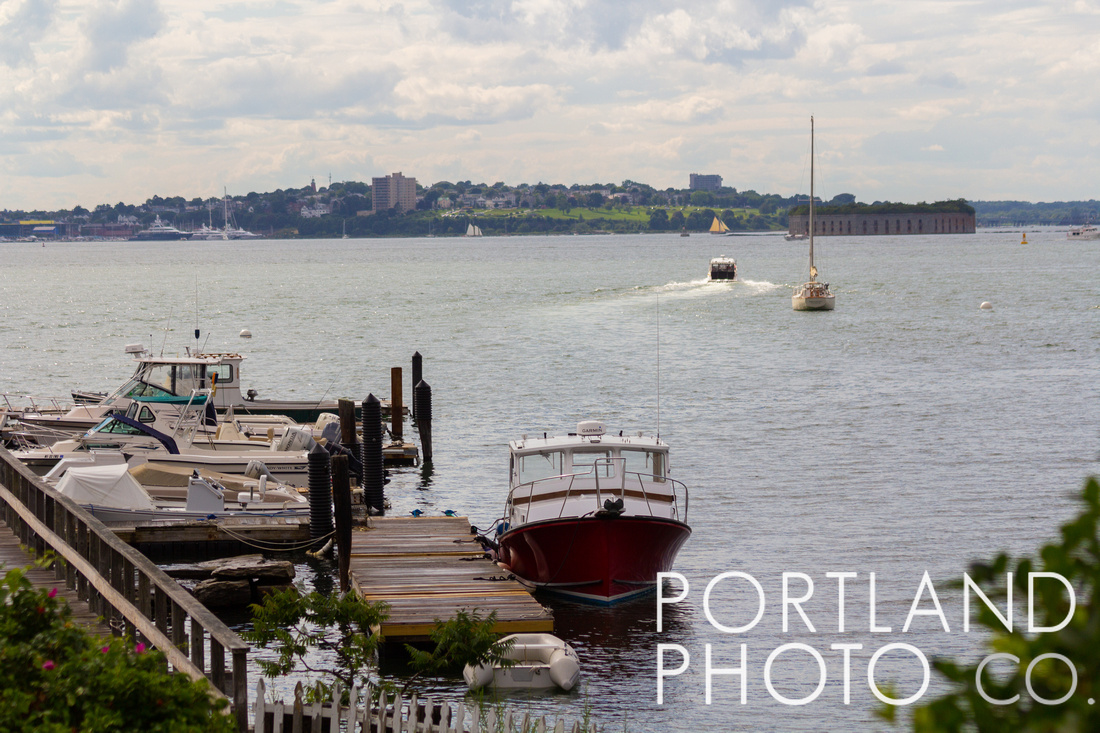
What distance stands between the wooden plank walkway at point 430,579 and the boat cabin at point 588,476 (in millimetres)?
1429

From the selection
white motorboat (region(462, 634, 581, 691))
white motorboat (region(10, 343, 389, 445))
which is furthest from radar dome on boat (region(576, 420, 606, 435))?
white motorboat (region(10, 343, 389, 445))

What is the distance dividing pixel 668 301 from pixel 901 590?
297 ft

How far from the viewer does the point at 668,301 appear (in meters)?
112

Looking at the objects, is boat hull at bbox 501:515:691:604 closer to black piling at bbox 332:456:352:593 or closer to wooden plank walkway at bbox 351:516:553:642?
wooden plank walkway at bbox 351:516:553:642

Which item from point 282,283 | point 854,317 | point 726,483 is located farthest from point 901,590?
point 282,283

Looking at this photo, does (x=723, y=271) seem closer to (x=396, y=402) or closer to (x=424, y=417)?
(x=396, y=402)

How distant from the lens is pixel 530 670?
16281 mm

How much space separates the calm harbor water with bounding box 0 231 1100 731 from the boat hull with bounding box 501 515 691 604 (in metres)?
0.43

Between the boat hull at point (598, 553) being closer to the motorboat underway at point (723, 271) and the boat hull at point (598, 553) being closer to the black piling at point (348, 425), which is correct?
the black piling at point (348, 425)

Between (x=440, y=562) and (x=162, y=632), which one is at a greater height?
(x=162, y=632)

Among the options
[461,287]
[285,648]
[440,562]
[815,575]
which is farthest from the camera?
[461,287]

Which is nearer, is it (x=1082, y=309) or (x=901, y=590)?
(x=901, y=590)

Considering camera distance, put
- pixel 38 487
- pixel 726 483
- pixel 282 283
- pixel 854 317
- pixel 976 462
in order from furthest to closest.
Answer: pixel 282 283 → pixel 854 317 → pixel 976 462 → pixel 726 483 → pixel 38 487

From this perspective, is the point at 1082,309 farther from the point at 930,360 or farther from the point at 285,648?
the point at 285,648
